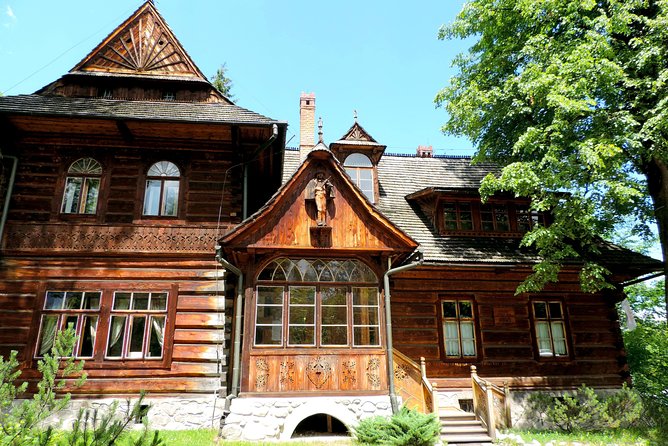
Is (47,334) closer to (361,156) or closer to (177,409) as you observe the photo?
(177,409)

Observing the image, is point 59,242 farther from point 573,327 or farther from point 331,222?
point 573,327

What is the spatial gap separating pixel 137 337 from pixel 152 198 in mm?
3652

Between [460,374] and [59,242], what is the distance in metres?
11.3

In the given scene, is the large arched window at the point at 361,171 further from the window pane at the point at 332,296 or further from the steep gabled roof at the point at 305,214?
the window pane at the point at 332,296

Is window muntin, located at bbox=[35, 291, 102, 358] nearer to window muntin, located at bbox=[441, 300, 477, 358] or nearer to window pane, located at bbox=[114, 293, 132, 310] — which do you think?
window pane, located at bbox=[114, 293, 132, 310]

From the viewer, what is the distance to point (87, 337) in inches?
412

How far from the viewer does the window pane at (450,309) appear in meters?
13.0

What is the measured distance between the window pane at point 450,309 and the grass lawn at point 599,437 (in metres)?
3.38

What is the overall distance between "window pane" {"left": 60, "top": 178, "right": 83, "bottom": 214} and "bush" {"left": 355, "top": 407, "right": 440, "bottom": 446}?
909cm

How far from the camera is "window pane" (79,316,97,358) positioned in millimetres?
10406

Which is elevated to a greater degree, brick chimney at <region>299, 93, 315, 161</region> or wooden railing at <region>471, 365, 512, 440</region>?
brick chimney at <region>299, 93, 315, 161</region>

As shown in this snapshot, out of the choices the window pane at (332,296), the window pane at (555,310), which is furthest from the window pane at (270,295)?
the window pane at (555,310)

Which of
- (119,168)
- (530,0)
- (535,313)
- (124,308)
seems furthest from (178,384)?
(530,0)

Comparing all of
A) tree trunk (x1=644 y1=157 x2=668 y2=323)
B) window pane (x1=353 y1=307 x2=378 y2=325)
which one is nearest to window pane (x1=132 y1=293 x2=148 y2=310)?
window pane (x1=353 y1=307 x2=378 y2=325)
